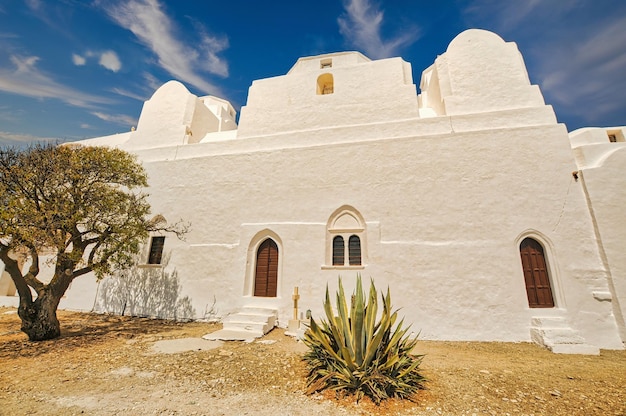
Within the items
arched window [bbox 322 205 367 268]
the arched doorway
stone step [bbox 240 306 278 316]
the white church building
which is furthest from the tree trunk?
arched window [bbox 322 205 367 268]

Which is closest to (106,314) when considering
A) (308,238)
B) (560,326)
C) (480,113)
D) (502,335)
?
(308,238)

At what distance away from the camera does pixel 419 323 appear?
7867mm

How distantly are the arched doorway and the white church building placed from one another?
0.16 feet

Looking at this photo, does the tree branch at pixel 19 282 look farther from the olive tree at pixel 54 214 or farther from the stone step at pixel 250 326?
the stone step at pixel 250 326

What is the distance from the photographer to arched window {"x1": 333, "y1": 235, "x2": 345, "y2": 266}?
29.4 feet

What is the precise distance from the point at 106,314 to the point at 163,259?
276cm

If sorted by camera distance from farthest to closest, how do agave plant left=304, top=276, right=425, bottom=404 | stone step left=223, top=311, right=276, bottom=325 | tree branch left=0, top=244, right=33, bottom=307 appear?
stone step left=223, top=311, right=276, bottom=325 → tree branch left=0, top=244, right=33, bottom=307 → agave plant left=304, top=276, right=425, bottom=404

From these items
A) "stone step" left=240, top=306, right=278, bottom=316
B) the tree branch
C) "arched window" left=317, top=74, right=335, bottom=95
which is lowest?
"stone step" left=240, top=306, right=278, bottom=316

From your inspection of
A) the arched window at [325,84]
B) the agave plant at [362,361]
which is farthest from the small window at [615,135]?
the agave plant at [362,361]

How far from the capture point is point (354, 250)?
8961 mm

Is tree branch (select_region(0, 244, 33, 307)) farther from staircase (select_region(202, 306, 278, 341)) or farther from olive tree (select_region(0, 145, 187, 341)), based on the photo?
staircase (select_region(202, 306, 278, 341))

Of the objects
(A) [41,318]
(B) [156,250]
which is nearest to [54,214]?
(A) [41,318]

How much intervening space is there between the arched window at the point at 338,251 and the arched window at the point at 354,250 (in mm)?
224

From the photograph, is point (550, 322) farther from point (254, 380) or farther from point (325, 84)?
point (325, 84)
